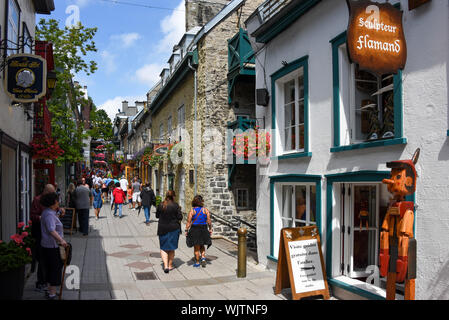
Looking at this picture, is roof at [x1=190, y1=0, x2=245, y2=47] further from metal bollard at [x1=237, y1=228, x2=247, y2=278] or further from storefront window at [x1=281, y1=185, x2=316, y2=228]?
metal bollard at [x1=237, y1=228, x2=247, y2=278]

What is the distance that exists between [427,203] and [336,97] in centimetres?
232

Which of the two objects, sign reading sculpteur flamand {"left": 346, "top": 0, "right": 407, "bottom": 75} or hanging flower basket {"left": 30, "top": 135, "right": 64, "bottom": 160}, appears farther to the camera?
hanging flower basket {"left": 30, "top": 135, "right": 64, "bottom": 160}

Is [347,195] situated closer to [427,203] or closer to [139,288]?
[427,203]

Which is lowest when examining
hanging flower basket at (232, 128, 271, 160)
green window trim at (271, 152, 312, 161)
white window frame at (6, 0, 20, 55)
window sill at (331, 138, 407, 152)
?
green window trim at (271, 152, 312, 161)

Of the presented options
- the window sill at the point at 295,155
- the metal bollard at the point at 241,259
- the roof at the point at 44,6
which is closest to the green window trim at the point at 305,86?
the window sill at the point at 295,155

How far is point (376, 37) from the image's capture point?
4602 mm

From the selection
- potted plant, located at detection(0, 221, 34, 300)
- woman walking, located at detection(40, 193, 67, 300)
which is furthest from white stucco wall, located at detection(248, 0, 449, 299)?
potted plant, located at detection(0, 221, 34, 300)

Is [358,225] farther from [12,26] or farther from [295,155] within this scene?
[12,26]

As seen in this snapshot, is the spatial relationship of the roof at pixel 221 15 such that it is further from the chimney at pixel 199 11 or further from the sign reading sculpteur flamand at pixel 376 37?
the sign reading sculpteur flamand at pixel 376 37

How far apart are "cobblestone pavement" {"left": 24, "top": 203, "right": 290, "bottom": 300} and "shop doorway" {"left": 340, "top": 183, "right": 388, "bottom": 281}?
120cm

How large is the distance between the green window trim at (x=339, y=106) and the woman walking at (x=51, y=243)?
174 inches

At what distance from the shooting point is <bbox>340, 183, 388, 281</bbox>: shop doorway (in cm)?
629

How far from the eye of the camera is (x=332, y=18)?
21.2 ft

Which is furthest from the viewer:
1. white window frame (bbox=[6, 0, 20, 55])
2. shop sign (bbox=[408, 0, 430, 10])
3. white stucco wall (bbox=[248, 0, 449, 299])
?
white window frame (bbox=[6, 0, 20, 55])
